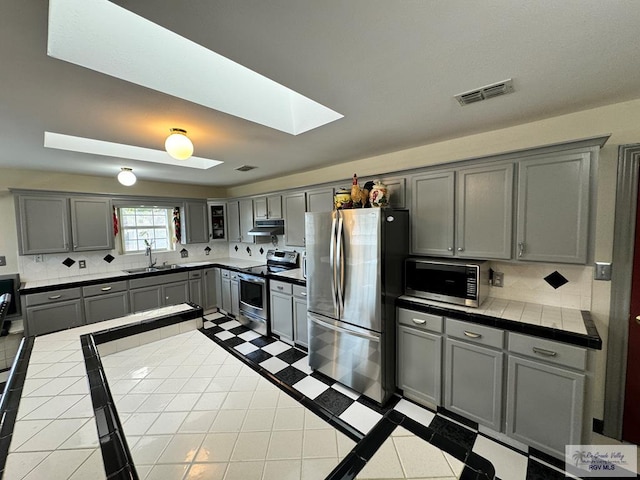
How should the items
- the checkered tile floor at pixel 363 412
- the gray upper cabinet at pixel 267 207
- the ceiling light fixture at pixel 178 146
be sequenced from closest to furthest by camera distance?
the checkered tile floor at pixel 363 412, the ceiling light fixture at pixel 178 146, the gray upper cabinet at pixel 267 207

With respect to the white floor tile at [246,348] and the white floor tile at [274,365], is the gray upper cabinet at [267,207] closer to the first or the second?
the white floor tile at [246,348]

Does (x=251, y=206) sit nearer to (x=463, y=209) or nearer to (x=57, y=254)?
(x=57, y=254)

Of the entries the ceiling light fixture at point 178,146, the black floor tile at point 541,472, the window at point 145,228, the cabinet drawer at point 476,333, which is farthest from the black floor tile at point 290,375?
the window at point 145,228

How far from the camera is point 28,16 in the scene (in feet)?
3.29

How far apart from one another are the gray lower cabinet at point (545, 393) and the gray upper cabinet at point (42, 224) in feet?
16.8

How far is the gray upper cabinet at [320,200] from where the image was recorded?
3240 millimetres

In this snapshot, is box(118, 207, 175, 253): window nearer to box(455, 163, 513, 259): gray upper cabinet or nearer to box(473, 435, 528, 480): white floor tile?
box(455, 163, 513, 259): gray upper cabinet

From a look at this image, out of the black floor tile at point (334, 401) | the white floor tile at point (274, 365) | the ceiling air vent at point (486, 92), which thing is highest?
the ceiling air vent at point (486, 92)

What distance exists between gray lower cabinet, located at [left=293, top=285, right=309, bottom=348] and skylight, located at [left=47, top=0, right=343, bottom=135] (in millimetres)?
1922

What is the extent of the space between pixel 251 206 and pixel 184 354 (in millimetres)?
3251

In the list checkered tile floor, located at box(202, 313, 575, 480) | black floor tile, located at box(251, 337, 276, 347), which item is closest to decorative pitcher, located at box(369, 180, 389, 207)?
checkered tile floor, located at box(202, 313, 575, 480)

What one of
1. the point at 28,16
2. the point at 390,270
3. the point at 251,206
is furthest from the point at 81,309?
the point at 390,270

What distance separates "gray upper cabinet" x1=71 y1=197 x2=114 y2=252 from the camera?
3652mm

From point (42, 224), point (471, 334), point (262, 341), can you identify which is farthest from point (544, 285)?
point (42, 224)
